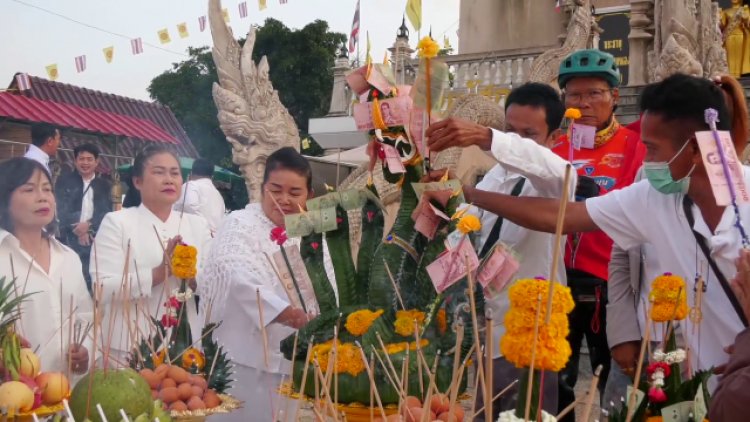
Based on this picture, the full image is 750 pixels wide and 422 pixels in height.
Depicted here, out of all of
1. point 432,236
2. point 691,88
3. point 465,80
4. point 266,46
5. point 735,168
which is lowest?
point 432,236

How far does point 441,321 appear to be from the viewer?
2307mm

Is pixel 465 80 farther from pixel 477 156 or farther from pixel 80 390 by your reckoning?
pixel 80 390

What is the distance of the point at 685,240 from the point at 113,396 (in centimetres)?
150

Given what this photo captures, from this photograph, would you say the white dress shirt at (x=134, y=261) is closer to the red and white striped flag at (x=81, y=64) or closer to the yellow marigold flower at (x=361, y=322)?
the yellow marigold flower at (x=361, y=322)

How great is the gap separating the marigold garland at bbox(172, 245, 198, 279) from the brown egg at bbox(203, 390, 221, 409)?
1.95 ft

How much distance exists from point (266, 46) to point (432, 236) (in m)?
24.7

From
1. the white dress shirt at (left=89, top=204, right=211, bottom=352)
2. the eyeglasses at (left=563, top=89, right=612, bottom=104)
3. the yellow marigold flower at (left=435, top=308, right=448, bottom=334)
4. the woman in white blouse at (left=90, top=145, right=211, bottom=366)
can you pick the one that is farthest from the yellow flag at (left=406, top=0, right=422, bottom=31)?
the white dress shirt at (left=89, top=204, right=211, bottom=352)

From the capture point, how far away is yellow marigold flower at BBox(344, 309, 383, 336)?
7.38 ft

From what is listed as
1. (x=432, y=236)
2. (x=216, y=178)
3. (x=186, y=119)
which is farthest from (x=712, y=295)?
(x=186, y=119)

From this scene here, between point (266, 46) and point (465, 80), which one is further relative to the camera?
point (266, 46)

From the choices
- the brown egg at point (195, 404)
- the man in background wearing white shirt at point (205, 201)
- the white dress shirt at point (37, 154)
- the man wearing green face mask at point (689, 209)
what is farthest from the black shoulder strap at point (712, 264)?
the white dress shirt at point (37, 154)

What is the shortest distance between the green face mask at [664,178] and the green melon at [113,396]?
4.58ft

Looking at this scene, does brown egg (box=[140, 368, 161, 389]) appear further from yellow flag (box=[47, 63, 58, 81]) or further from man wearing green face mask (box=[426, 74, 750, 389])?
yellow flag (box=[47, 63, 58, 81])

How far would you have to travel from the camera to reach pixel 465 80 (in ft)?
41.7
